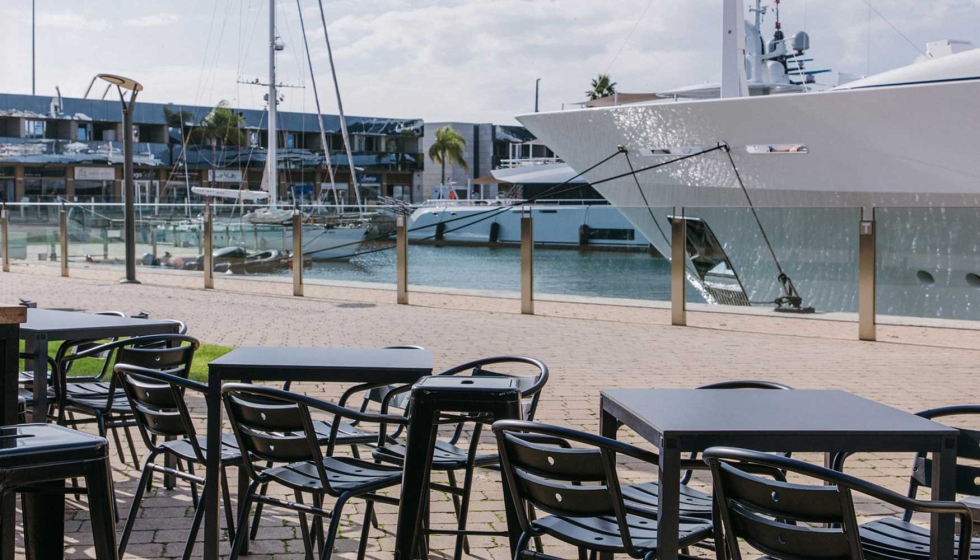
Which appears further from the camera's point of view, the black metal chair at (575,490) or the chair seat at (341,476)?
the chair seat at (341,476)

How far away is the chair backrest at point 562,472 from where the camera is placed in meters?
2.94

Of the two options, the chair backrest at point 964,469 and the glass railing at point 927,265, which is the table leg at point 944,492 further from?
the glass railing at point 927,265

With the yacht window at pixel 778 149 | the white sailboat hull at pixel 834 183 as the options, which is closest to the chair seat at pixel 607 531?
the white sailboat hull at pixel 834 183

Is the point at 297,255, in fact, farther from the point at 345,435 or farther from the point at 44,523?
the point at 44,523

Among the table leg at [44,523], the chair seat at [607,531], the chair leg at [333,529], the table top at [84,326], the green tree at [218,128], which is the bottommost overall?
the chair leg at [333,529]

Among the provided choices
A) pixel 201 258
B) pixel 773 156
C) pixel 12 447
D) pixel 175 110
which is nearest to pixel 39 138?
pixel 175 110

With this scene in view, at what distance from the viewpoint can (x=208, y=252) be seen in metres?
19.0

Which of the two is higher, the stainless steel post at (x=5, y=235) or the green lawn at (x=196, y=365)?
the stainless steel post at (x=5, y=235)

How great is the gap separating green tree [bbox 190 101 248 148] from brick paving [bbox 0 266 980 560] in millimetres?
58115

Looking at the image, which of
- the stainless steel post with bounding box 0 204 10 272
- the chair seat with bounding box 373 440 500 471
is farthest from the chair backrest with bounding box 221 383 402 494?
the stainless steel post with bounding box 0 204 10 272

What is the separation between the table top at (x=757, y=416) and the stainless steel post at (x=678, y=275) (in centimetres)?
960

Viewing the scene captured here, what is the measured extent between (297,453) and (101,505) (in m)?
1.10

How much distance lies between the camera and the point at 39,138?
66.7m

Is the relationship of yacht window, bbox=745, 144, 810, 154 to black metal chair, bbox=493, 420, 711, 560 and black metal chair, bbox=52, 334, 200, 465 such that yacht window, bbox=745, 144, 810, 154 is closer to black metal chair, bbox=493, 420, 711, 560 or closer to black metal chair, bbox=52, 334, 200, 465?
black metal chair, bbox=52, 334, 200, 465
